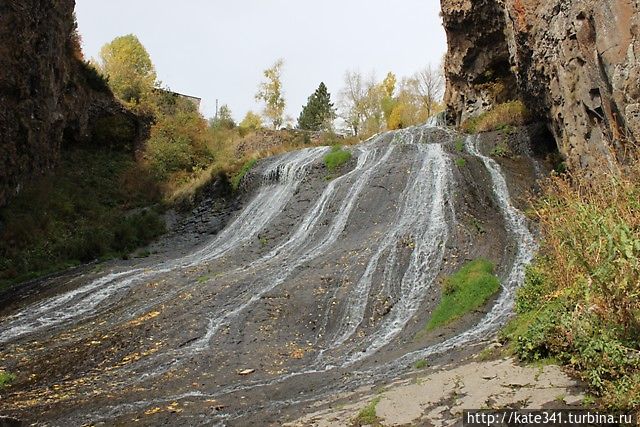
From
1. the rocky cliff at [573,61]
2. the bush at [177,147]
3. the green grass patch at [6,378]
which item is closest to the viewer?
the green grass patch at [6,378]

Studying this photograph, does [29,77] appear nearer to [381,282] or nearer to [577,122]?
[381,282]

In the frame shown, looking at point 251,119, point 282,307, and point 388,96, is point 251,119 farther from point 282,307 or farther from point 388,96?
point 282,307

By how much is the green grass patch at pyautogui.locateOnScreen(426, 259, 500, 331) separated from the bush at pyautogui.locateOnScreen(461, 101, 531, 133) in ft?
46.9

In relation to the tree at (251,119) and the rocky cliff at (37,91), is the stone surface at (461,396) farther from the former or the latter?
the tree at (251,119)

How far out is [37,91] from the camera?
67.6 ft

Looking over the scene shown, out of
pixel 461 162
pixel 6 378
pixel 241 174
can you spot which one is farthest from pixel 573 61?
pixel 6 378

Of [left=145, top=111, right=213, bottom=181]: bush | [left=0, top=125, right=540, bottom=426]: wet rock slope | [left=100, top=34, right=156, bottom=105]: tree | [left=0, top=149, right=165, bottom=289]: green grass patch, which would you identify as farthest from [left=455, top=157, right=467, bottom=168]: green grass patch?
[left=100, top=34, right=156, bottom=105]: tree

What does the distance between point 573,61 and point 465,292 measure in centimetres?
815

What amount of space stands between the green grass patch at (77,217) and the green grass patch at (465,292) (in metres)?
14.0

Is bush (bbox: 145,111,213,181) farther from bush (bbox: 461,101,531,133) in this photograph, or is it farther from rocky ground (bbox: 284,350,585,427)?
rocky ground (bbox: 284,350,585,427)

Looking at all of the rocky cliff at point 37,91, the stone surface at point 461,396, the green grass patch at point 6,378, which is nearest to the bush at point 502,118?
the stone surface at point 461,396

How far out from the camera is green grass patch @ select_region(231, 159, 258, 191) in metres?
25.4

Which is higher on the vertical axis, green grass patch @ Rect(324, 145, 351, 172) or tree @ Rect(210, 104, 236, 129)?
tree @ Rect(210, 104, 236, 129)

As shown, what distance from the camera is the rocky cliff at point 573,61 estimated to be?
1128 centimetres
